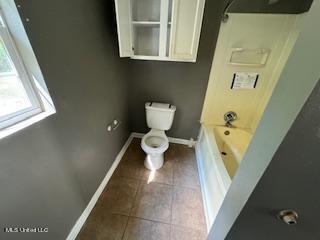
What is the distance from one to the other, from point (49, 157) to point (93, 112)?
497mm

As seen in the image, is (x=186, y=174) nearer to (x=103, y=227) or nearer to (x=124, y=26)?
(x=103, y=227)

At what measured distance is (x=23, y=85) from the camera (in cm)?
82

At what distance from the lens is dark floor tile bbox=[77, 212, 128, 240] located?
1.28m

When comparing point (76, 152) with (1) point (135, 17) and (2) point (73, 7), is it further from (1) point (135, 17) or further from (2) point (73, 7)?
(1) point (135, 17)

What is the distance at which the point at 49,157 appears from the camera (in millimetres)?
930

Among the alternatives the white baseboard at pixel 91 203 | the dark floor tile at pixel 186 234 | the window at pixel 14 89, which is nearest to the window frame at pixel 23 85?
the window at pixel 14 89

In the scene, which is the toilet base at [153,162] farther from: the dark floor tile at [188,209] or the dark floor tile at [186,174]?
the dark floor tile at [188,209]

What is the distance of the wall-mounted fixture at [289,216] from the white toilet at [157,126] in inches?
50.0

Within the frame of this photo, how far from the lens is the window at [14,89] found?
719mm

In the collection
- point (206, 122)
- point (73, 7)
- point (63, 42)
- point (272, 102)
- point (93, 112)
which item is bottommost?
point (206, 122)

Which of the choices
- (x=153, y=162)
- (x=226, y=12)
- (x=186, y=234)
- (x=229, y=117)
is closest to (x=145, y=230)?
(x=186, y=234)

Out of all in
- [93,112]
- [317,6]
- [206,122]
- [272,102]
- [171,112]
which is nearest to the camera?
[317,6]

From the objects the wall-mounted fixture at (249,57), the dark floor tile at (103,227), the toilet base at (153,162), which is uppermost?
the wall-mounted fixture at (249,57)

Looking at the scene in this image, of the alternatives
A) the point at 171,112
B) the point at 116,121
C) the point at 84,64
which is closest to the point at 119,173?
the point at 116,121
